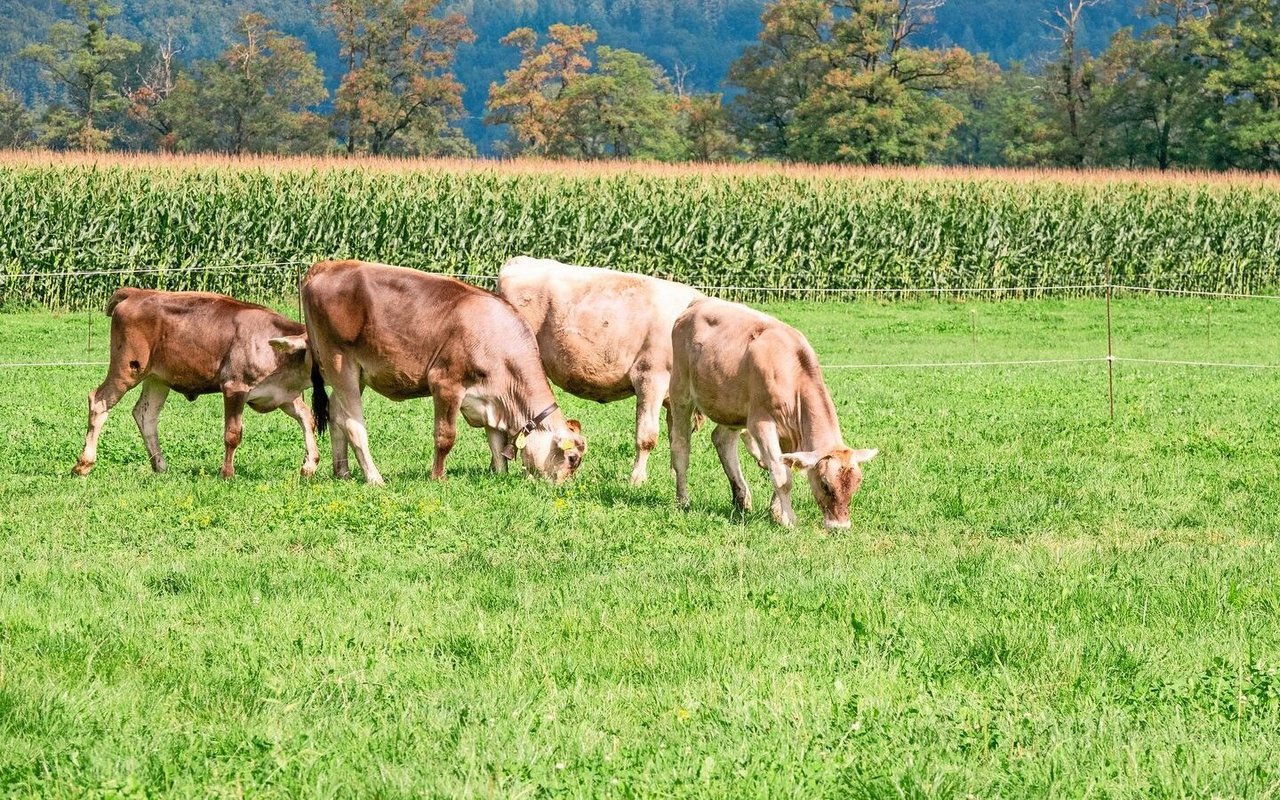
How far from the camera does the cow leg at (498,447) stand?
1351 centimetres

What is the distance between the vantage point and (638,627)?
829 centimetres

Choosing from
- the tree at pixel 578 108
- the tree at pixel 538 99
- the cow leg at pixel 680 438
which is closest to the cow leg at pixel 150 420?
the cow leg at pixel 680 438

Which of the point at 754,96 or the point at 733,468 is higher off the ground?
the point at 754,96

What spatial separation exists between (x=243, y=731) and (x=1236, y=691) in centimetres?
437

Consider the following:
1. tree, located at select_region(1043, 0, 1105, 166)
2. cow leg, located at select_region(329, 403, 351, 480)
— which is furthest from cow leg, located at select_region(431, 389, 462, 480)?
tree, located at select_region(1043, 0, 1105, 166)

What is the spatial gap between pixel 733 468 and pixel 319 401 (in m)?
3.91

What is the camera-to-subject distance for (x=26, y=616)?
27.0 feet

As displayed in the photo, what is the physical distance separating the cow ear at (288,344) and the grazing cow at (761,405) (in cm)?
322

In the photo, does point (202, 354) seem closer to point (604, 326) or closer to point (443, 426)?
point (443, 426)

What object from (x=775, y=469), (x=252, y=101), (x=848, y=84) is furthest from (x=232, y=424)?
(x=252, y=101)

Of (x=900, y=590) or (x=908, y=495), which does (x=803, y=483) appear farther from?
(x=900, y=590)

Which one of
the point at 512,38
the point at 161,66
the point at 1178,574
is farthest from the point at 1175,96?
the point at 1178,574

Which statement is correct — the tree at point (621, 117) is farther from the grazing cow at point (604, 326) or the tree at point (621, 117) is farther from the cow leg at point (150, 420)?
the cow leg at point (150, 420)

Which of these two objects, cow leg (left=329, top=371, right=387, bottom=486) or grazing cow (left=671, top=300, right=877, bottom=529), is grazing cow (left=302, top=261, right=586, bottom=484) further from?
grazing cow (left=671, top=300, right=877, bottom=529)
